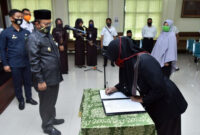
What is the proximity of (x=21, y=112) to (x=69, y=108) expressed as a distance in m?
0.80

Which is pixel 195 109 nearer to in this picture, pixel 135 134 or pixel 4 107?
pixel 135 134

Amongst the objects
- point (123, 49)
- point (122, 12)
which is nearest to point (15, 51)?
point (123, 49)

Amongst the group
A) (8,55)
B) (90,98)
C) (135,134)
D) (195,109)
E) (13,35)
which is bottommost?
(195,109)

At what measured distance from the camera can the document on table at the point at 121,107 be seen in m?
1.35

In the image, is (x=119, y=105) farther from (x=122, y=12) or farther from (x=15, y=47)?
(x=122, y=12)

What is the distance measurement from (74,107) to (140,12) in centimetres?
534

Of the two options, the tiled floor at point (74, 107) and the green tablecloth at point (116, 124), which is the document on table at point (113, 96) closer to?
the green tablecloth at point (116, 124)

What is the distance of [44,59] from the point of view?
212 cm

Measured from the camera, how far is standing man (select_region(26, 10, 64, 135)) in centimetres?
203

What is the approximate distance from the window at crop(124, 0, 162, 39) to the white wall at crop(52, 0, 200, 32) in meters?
0.25

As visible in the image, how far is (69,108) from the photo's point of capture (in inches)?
124

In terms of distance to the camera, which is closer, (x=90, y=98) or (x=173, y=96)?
(x=173, y=96)

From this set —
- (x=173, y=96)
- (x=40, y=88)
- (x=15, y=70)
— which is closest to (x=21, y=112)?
(x=15, y=70)

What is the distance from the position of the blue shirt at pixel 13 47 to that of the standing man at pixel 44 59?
0.92 m
